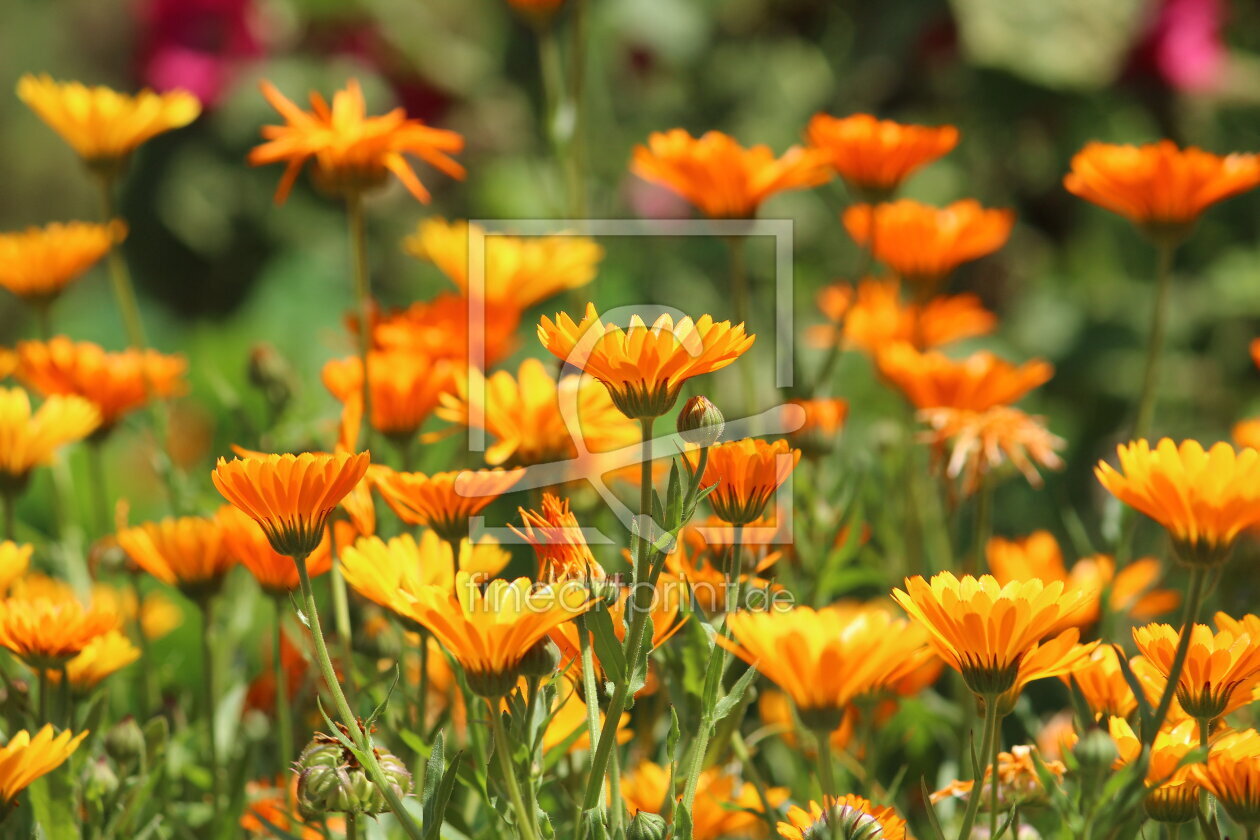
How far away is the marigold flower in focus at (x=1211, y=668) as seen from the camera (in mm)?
405

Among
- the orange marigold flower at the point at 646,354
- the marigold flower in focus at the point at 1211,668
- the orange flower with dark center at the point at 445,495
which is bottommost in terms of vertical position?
the marigold flower in focus at the point at 1211,668

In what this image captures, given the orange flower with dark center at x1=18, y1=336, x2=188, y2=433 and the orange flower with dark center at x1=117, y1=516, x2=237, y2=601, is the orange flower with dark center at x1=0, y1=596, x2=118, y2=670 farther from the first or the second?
the orange flower with dark center at x1=18, y1=336, x2=188, y2=433

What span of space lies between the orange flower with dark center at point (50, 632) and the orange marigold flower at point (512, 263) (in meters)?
0.27

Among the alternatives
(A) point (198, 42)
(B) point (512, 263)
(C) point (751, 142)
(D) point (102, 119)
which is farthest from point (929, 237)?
Result: (A) point (198, 42)

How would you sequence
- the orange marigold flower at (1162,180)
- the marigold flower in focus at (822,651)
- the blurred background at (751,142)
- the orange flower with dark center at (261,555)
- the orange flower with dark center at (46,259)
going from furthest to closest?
the blurred background at (751,142), the orange flower with dark center at (46,259), the orange marigold flower at (1162,180), the orange flower with dark center at (261,555), the marigold flower in focus at (822,651)

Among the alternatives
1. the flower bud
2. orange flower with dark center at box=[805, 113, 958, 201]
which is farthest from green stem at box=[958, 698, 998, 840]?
orange flower with dark center at box=[805, 113, 958, 201]

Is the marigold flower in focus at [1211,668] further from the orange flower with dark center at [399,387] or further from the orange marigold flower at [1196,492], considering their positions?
the orange flower with dark center at [399,387]

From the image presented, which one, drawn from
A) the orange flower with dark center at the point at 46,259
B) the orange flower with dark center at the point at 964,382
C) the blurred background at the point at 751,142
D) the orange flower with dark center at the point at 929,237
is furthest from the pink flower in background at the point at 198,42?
the orange flower with dark center at the point at 964,382

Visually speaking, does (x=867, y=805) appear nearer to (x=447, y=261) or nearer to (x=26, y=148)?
(x=447, y=261)

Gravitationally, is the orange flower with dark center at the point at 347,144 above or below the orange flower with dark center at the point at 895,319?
above

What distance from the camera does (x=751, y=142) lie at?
152 cm

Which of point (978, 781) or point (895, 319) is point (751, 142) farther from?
point (978, 781)

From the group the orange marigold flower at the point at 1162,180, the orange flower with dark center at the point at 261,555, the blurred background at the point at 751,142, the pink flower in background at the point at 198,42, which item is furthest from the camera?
the pink flower in background at the point at 198,42

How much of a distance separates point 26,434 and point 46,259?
20cm
